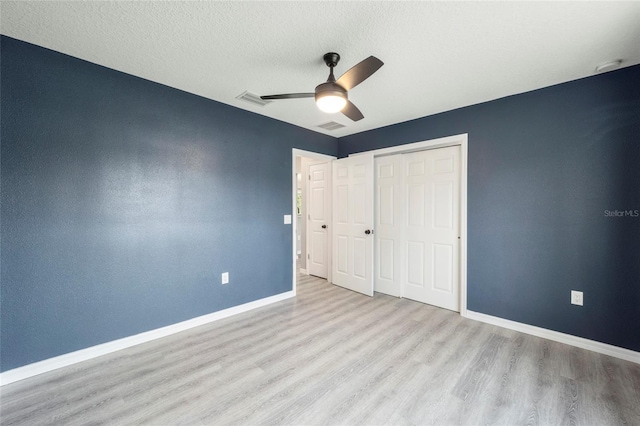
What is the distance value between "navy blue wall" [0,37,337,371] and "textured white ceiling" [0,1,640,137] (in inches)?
12.5

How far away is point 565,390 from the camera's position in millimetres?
1922

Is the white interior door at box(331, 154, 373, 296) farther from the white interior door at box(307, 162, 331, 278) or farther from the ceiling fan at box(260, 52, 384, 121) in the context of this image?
the ceiling fan at box(260, 52, 384, 121)

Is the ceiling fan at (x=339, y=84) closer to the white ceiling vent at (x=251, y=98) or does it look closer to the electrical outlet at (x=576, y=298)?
the white ceiling vent at (x=251, y=98)

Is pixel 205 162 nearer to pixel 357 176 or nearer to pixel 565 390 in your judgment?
pixel 357 176

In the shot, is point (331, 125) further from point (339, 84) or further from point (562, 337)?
point (562, 337)

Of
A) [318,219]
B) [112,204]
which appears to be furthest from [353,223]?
[112,204]

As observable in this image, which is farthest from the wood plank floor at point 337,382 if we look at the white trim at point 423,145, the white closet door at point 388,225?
the white trim at point 423,145

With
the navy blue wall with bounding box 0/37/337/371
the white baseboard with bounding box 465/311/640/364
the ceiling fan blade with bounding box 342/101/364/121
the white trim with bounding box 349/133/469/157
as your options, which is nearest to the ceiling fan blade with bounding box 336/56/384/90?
the ceiling fan blade with bounding box 342/101/364/121

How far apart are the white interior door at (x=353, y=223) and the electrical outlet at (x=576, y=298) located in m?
2.19

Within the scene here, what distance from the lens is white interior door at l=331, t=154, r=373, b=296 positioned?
4043mm

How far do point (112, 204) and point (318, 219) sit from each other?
125 inches

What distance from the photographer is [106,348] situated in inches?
94.0

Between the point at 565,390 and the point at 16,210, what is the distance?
168 inches

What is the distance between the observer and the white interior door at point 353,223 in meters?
4.04
